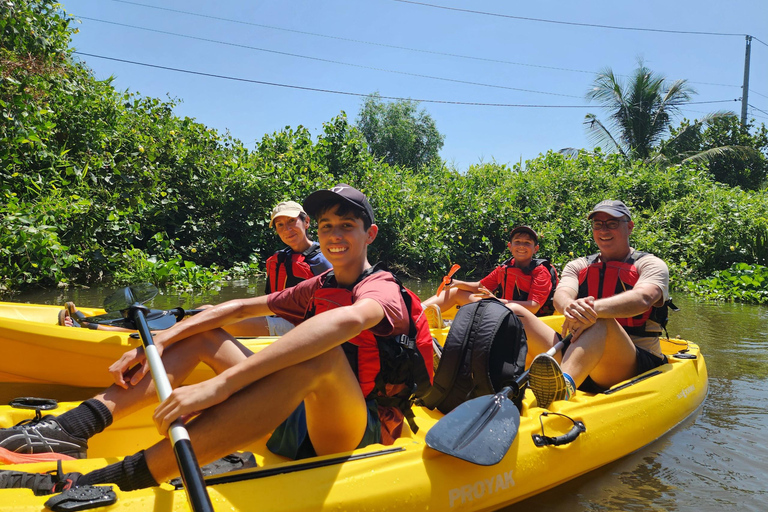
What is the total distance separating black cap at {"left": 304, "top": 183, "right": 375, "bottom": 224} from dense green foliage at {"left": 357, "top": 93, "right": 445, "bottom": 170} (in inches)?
1106

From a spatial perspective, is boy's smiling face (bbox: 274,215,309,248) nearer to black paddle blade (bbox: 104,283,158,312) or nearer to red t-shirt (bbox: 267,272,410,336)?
black paddle blade (bbox: 104,283,158,312)

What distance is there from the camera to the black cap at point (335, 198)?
2.04 meters

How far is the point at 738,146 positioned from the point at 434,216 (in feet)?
43.5

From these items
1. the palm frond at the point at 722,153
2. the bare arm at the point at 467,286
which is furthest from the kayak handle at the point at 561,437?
the palm frond at the point at 722,153

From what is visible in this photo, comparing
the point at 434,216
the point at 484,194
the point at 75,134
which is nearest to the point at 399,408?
the point at 75,134

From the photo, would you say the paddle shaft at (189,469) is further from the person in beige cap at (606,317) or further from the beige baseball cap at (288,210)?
the beige baseball cap at (288,210)

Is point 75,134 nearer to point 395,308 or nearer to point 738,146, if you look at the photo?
point 395,308

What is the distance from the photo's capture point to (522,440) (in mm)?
2422

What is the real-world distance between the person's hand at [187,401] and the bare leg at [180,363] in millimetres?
622

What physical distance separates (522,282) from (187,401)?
4016mm

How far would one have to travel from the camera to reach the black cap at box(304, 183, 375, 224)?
Answer: 2037mm

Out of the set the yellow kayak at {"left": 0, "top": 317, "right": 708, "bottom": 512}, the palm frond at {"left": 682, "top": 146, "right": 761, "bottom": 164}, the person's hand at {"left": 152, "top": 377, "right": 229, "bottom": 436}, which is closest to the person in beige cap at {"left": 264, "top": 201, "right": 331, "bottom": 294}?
the yellow kayak at {"left": 0, "top": 317, "right": 708, "bottom": 512}

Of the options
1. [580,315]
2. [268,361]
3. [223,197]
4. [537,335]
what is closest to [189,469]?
[268,361]

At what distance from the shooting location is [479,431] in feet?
7.14
